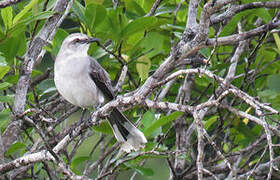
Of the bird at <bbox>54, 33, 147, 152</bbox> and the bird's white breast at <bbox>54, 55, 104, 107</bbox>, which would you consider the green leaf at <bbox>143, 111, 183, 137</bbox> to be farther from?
the bird's white breast at <bbox>54, 55, 104, 107</bbox>

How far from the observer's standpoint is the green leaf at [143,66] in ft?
15.3

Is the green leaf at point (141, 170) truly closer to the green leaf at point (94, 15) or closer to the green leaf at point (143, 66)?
the green leaf at point (143, 66)

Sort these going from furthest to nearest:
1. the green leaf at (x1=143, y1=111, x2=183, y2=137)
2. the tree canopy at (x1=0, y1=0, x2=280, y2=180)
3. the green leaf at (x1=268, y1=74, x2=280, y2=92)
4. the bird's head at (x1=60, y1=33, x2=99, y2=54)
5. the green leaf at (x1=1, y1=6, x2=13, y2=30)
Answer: the green leaf at (x1=268, y1=74, x2=280, y2=92) → the bird's head at (x1=60, y1=33, x2=99, y2=54) → the green leaf at (x1=1, y1=6, x2=13, y2=30) → the green leaf at (x1=143, y1=111, x2=183, y2=137) → the tree canopy at (x1=0, y1=0, x2=280, y2=180)

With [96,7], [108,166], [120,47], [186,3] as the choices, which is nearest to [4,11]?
[96,7]

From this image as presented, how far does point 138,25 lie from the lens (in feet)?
14.5

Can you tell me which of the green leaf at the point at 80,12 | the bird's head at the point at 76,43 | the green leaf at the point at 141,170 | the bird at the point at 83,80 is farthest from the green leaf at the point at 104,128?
the green leaf at the point at 80,12

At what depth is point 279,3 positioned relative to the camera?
3.84 metres

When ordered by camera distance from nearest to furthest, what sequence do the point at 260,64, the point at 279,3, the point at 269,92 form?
the point at 279,3 → the point at 269,92 → the point at 260,64

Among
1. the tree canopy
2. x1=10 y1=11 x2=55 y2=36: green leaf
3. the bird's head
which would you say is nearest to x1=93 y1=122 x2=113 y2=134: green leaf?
the tree canopy

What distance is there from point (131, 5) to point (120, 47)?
545mm

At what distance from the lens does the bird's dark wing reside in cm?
532

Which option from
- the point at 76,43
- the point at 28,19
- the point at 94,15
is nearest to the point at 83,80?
the point at 76,43

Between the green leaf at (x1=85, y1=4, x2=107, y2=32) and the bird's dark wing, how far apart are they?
864mm

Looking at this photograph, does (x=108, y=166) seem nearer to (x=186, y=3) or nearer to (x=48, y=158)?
(x=48, y=158)
